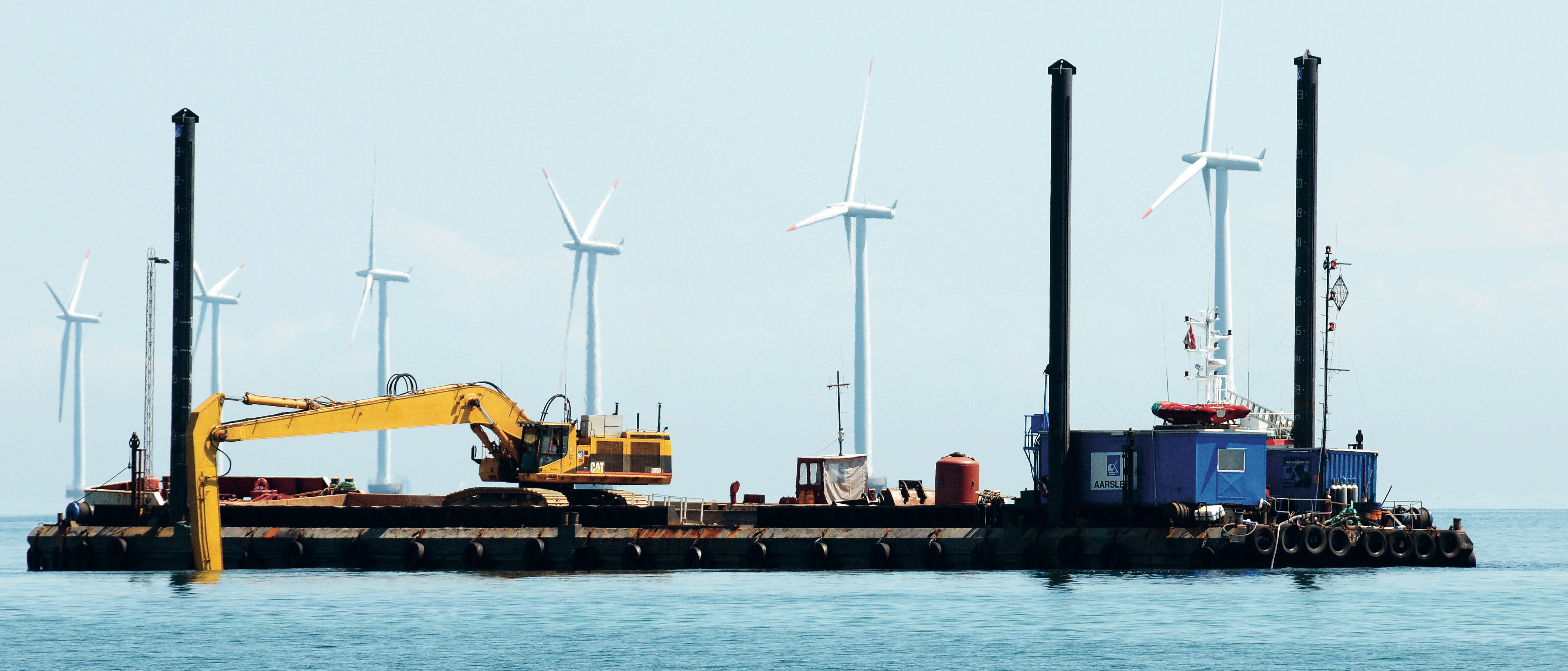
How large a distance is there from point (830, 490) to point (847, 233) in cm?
8068

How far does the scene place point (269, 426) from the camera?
5950cm

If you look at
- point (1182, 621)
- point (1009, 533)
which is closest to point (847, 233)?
point (1009, 533)

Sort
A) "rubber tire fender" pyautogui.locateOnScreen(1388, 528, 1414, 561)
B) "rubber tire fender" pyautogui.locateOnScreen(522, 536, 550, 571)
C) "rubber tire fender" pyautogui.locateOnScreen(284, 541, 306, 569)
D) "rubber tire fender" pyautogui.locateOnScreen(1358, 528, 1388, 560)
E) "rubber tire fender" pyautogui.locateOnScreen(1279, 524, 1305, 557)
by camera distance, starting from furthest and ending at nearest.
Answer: "rubber tire fender" pyautogui.locateOnScreen(284, 541, 306, 569), "rubber tire fender" pyautogui.locateOnScreen(522, 536, 550, 571), "rubber tire fender" pyautogui.locateOnScreen(1388, 528, 1414, 561), "rubber tire fender" pyautogui.locateOnScreen(1358, 528, 1388, 560), "rubber tire fender" pyautogui.locateOnScreen(1279, 524, 1305, 557)

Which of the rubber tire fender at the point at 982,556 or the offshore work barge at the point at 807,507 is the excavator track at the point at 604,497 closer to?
the offshore work barge at the point at 807,507

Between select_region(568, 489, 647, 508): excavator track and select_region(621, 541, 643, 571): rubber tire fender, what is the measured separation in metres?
3.03

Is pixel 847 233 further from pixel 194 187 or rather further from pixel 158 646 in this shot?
pixel 158 646

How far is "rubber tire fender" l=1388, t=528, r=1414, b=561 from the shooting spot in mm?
56219

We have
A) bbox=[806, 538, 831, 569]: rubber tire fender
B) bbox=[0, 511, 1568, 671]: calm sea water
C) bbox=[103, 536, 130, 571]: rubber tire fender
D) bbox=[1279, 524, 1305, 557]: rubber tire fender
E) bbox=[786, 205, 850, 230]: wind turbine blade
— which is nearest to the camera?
bbox=[0, 511, 1568, 671]: calm sea water

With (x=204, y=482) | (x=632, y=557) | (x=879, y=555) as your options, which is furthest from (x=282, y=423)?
(x=879, y=555)

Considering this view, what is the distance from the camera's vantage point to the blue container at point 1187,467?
2162 inches

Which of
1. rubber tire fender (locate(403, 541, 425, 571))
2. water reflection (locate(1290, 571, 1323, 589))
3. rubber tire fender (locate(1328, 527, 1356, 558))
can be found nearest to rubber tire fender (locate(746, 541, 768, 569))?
rubber tire fender (locate(403, 541, 425, 571))

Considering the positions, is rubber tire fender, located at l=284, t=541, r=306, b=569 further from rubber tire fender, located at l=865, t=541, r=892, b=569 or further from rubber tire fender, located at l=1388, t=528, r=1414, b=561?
rubber tire fender, located at l=1388, t=528, r=1414, b=561

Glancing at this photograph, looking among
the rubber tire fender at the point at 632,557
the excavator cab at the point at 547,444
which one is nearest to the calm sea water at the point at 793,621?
the rubber tire fender at the point at 632,557

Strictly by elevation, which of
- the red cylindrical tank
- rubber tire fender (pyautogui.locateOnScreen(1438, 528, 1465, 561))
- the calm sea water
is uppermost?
the red cylindrical tank
